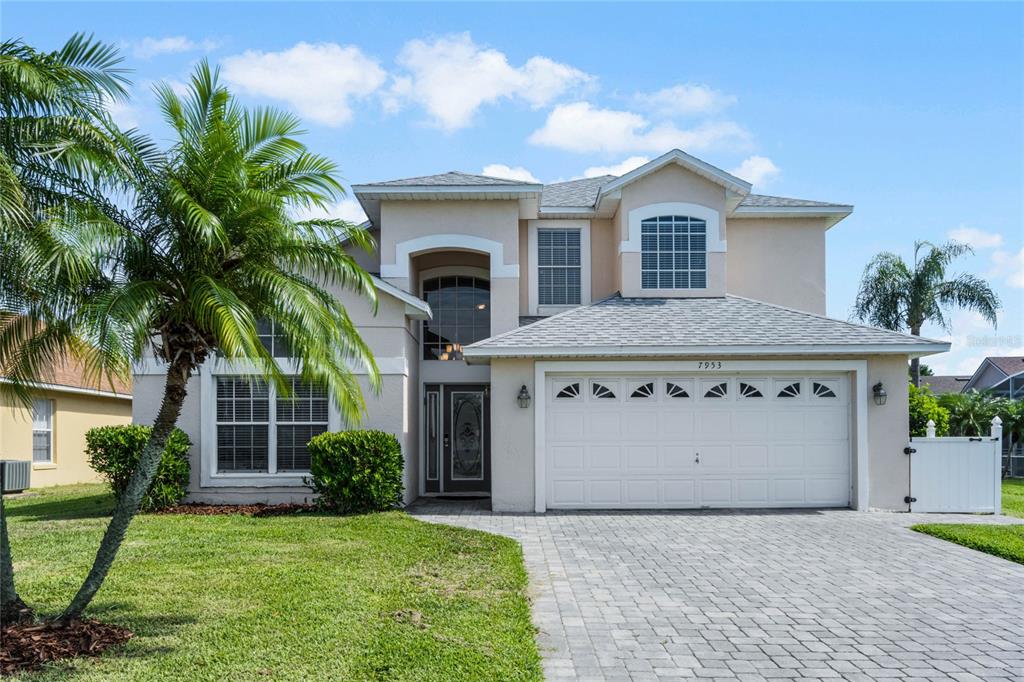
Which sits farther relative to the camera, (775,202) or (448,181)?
(775,202)

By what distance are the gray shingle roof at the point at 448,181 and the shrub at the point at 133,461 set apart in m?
6.42

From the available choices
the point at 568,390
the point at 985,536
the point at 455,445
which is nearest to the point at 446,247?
the point at 568,390

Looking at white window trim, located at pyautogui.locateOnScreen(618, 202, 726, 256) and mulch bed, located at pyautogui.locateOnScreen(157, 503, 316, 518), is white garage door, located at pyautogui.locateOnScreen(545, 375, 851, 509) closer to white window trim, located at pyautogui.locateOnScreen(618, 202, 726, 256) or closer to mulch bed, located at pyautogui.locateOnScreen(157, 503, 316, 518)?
white window trim, located at pyautogui.locateOnScreen(618, 202, 726, 256)

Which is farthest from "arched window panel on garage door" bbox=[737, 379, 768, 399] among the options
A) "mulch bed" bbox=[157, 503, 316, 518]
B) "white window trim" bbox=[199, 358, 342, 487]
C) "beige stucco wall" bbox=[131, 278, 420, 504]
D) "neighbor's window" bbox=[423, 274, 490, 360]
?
"mulch bed" bbox=[157, 503, 316, 518]

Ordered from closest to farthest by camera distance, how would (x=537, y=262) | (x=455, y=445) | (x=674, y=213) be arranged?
(x=674, y=213), (x=455, y=445), (x=537, y=262)

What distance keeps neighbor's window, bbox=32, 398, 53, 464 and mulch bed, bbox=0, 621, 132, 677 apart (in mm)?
16198

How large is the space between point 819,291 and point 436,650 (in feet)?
47.0

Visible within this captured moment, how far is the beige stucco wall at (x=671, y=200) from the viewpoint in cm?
1667

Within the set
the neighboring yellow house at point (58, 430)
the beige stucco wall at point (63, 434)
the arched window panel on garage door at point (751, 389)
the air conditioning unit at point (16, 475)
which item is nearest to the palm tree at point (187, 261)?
the arched window panel on garage door at point (751, 389)

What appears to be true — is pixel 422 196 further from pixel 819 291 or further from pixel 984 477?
pixel 984 477

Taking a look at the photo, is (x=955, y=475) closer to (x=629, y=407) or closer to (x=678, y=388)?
(x=678, y=388)

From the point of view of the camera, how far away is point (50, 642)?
6344mm

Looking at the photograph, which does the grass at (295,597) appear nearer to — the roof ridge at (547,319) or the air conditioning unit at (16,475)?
the roof ridge at (547,319)

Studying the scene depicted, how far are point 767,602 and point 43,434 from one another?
19.9 m
